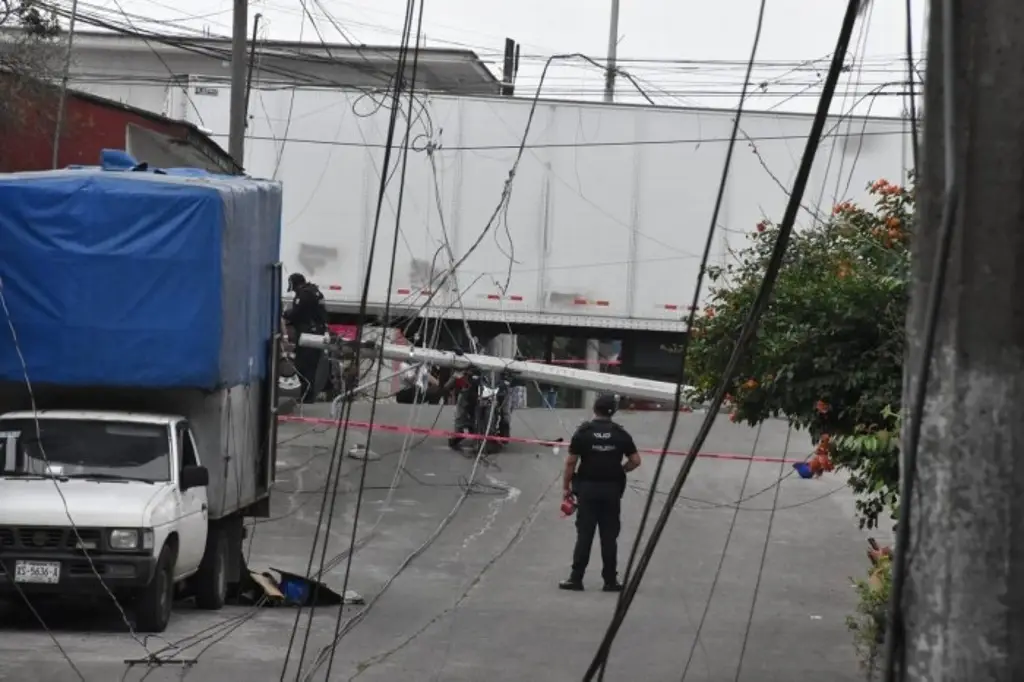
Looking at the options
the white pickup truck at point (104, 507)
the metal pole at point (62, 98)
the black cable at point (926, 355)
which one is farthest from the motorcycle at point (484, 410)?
the black cable at point (926, 355)

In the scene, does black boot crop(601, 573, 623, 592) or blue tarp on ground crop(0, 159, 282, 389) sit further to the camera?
black boot crop(601, 573, 623, 592)

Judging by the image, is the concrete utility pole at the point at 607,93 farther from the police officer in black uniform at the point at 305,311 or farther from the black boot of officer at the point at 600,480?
the black boot of officer at the point at 600,480

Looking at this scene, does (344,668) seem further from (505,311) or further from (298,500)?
(505,311)

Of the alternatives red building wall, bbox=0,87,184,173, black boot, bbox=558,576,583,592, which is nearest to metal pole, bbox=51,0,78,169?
red building wall, bbox=0,87,184,173

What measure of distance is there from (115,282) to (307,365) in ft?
36.8

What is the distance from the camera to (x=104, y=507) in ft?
39.9

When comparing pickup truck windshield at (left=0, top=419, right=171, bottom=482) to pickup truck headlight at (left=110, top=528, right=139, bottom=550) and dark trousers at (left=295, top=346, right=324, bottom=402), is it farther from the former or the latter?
dark trousers at (left=295, top=346, right=324, bottom=402)

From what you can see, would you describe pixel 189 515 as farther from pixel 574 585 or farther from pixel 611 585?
pixel 611 585

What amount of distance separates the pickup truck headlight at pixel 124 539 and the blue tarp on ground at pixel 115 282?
145 cm

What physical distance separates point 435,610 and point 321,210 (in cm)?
1371

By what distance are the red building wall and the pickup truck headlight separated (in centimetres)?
923

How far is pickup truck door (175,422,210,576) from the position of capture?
13.0 m

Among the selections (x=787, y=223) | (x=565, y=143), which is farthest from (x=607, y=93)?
(x=787, y=223)

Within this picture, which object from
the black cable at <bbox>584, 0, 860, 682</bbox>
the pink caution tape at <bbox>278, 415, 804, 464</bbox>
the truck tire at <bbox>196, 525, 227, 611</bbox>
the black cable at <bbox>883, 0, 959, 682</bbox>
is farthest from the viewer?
the pink caution tape at <bbox>278, 415, 804, 464</bbox>
